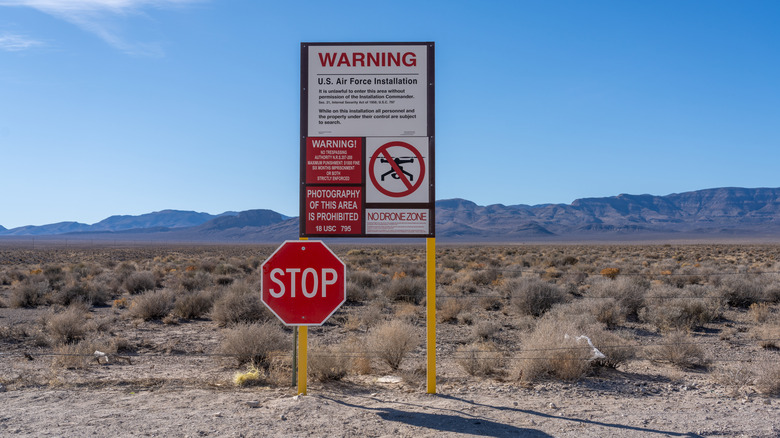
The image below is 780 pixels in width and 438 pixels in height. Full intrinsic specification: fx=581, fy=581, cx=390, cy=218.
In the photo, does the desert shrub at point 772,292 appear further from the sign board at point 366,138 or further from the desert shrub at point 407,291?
the sign board at point 366,138

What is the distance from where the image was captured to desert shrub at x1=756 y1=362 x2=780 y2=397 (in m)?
Answer: 6.91

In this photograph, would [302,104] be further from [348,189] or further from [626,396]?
[626,396]

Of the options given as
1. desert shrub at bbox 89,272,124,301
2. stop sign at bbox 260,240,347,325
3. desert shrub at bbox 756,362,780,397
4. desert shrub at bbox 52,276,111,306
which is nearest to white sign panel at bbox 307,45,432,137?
stop sign at bbox 260,240,347,325

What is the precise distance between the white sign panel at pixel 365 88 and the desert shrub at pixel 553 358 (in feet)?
11.7

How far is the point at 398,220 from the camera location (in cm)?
691

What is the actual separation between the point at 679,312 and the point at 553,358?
6.69 m

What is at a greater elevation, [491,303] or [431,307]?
[431,307]

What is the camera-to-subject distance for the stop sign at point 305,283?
6711mm

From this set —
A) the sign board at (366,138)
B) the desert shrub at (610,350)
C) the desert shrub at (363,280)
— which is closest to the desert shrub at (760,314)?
the desert shrub at (610,350)

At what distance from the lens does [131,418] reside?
586cm

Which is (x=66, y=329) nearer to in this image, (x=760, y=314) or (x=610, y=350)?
(x=610, y=350)

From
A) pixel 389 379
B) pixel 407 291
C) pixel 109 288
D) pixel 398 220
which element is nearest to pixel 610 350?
pixel 389 379

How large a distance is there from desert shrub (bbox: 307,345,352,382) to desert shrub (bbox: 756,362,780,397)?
16.8 ft

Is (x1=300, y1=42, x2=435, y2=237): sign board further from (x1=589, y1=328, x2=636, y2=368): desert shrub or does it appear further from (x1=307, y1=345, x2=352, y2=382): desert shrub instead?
(x1=589, y1=328, x2=636, y2=368): desert shrub
